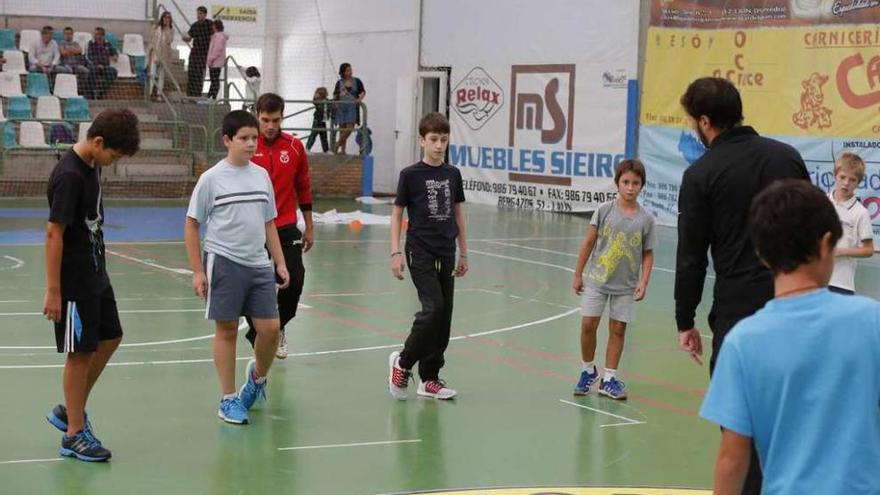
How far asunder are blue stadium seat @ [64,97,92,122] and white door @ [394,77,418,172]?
6.99m

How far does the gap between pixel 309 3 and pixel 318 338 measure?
24.7 m

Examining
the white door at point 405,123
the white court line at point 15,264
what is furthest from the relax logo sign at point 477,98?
the white court line at point 15,264

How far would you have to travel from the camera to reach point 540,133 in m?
26.4

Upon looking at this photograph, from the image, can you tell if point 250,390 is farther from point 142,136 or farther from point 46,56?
point 46,56

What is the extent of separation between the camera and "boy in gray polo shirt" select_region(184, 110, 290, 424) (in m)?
7.69

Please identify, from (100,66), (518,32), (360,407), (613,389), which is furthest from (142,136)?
(613,389)

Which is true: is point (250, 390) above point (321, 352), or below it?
above

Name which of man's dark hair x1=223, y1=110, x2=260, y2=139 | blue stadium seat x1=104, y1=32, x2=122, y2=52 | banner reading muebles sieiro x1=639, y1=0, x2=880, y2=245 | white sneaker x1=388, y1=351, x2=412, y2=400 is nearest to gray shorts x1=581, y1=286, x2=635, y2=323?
white sneaker x1=388, y1=351, x2=412, y2=400

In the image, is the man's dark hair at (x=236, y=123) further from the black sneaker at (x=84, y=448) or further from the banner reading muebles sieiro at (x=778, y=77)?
the banner reading muebles sieiro at (x=778, y=77)

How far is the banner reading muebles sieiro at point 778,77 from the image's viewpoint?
65.0 ft

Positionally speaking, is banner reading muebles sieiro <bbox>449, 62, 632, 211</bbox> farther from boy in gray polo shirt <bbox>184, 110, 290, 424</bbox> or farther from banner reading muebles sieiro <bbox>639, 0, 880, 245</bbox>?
boy in gray polo shirt <bbox>184, 110, 290, 424</bbox>

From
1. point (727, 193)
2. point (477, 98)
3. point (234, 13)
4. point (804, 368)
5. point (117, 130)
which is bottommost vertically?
point (804, 368)

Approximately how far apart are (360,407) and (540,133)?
60.3 ft

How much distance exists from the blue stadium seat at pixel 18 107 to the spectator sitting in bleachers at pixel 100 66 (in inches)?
67.3
